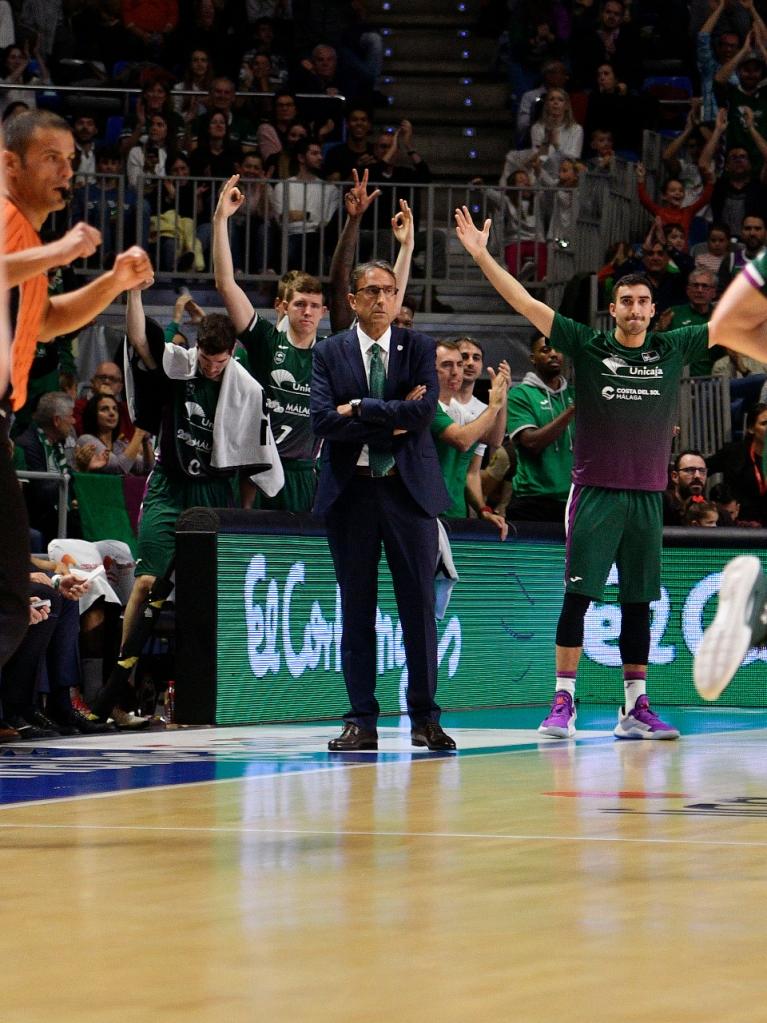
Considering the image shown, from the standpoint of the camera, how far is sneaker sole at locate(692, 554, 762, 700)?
4594 millimetres

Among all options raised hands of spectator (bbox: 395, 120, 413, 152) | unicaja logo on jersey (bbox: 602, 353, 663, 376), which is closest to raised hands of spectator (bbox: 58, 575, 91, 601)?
unicaja logo on jersey (bbox: 602, 353, 663, 376)

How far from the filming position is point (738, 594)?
476cm

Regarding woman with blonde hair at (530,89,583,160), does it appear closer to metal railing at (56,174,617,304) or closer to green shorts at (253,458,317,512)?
metal railing at (56,174,617,304)

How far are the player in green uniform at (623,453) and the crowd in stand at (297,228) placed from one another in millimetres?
459

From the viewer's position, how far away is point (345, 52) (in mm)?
20062

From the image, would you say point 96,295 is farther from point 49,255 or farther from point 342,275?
point 342,275

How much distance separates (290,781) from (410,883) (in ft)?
8.14

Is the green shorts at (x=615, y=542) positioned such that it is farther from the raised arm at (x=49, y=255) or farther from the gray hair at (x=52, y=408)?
the raised arm at (x=49, y=255)

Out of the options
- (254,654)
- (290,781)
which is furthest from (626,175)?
(290,781)

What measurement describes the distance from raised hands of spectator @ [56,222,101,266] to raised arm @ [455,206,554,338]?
13.5ft

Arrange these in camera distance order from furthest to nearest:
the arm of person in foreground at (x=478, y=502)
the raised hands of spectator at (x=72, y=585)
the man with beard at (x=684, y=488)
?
the man with beard at (x=684, y=488) → the arm of person in foreground at (x=478, y=502) → the raised hands of spectator at (x=72, y=585)

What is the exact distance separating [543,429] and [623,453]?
6.72 feet

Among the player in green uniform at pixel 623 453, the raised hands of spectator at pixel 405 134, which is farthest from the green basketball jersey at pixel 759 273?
the raised hands of spectator at pixel 405 134

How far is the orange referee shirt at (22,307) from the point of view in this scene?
5.14 metres
